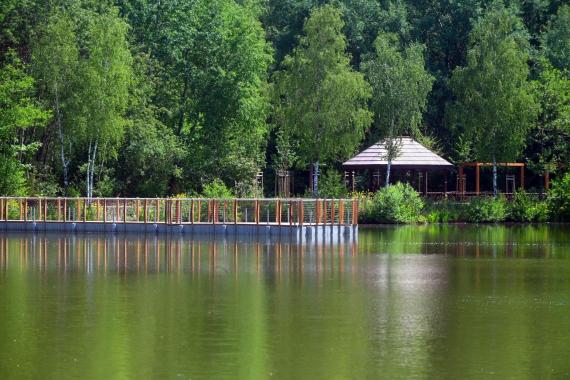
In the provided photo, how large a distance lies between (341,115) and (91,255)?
2660 centimetres

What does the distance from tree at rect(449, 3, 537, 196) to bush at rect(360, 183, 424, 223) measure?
647 centimetres

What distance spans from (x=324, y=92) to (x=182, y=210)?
13.2 metres

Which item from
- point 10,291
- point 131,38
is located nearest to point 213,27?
point 131,38

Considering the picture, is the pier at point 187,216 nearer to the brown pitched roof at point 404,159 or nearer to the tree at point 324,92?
the tree at point 324,92

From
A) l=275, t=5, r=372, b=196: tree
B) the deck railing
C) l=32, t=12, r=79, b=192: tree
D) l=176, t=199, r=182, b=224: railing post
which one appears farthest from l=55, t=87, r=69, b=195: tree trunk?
l=275, t=5, r=372, b=196: tree

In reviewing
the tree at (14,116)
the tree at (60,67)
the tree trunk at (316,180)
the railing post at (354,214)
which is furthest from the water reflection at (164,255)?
the tree trunk at (316,180)

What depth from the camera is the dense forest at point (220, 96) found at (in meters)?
65.3

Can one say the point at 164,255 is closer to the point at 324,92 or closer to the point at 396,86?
the point at 324,92

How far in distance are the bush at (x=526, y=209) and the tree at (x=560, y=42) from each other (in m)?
9.96

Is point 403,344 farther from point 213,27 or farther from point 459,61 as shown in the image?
point 459,61

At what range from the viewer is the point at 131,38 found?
7069 centimetres

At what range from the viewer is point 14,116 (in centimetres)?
6288

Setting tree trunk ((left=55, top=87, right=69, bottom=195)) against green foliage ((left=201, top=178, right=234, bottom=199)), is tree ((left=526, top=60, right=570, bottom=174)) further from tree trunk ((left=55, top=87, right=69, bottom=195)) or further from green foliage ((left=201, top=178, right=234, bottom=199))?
tree trunk ((left=55, top=87, right=69, bottom=195))

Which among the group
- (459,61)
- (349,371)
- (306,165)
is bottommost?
(349,371)
